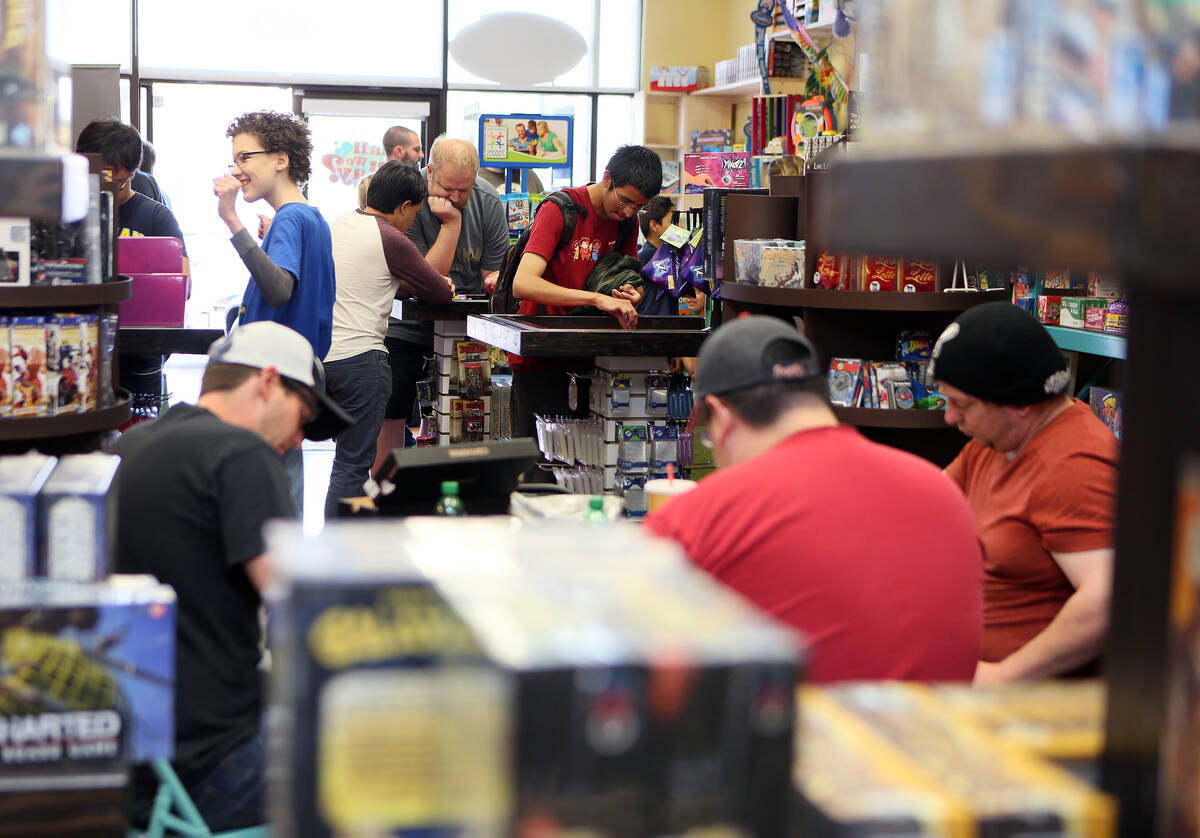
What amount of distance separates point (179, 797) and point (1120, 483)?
4.93 ft

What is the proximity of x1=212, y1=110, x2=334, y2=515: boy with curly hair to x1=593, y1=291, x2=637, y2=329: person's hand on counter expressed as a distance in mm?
1152

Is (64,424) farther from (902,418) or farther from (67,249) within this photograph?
(902,418)

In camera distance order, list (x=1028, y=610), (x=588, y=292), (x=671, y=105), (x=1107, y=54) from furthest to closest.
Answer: (x=671, y=105)
(x=588, y=292)
(x=1028, y=610)
(x=1107, y=54)

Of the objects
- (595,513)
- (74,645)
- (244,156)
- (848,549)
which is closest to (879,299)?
(595,513)

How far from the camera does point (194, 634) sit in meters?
2.25

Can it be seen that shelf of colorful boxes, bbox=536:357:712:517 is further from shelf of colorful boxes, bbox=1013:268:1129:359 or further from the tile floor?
shelf of colorful boxes, bbox=1013:268:1129:359

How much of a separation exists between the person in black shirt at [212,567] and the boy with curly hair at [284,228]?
1896mm

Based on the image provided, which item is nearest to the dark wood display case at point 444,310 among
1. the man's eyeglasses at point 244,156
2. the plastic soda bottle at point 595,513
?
the man's eyeglasses at point 244,156

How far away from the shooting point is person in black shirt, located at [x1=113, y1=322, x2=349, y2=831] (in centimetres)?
222

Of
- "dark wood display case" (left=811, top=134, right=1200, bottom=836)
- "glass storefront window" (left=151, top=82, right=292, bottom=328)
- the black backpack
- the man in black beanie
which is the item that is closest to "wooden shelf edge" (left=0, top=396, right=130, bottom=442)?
the black backpack

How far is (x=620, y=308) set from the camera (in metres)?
5.07

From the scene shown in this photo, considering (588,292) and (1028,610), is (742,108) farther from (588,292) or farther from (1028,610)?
(1028,610)

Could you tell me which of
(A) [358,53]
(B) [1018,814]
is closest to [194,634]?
(B) [1018,814]

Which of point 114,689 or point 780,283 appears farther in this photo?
point 780,283
